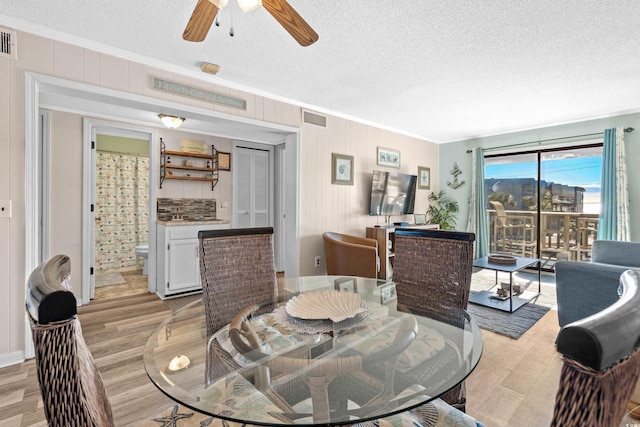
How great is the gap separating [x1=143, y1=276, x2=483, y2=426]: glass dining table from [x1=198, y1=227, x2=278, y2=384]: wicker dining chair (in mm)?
113

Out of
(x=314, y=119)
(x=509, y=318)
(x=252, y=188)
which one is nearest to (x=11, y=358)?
(x=252, y=188)

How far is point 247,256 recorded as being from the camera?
1913mm

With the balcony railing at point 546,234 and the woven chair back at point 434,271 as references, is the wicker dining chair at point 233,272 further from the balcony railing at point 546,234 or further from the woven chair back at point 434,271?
the balcony railing at point 546,234

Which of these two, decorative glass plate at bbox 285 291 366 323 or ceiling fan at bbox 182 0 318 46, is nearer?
decorative glass plate at bbox 285 291 366 323

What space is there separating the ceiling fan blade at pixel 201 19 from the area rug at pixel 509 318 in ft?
10.3

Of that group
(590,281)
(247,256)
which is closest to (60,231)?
(247,256)

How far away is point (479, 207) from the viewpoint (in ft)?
18.4

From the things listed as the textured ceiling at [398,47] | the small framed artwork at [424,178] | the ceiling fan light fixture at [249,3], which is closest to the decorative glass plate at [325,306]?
the ceiling fan light fixture at [249,3]

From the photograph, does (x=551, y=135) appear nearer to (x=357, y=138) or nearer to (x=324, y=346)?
(x=357, y=138)

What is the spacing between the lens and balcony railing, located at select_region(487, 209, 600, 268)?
4867 mm

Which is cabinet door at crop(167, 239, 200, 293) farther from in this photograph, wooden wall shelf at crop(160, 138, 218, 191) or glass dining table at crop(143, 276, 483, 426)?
glass dining table at crop(143, 276, 483, 426)

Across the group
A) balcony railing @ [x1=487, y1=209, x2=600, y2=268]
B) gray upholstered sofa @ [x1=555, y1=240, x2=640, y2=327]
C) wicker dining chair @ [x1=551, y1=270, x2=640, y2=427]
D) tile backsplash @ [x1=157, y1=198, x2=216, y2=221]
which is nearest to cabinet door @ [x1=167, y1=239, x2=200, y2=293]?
tile backsplash @ [x1=157, y1=198, x2=216, y2=221]

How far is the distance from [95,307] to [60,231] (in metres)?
0.93

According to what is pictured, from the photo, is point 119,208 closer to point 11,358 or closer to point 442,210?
point 11,358
